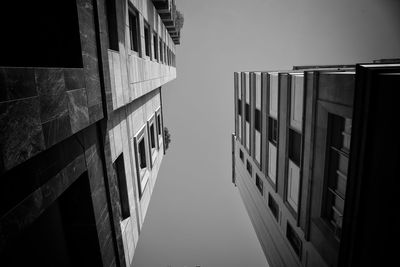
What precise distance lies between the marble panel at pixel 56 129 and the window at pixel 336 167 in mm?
9616

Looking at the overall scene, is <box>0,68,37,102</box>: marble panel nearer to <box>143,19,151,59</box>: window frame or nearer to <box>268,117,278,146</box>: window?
<box>143,19,151,59</box>: window frame

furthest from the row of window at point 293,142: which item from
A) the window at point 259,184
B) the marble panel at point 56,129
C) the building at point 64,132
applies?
the marble panel at point 56,129

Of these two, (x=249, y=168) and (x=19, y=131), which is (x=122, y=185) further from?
(x=249, y=168)

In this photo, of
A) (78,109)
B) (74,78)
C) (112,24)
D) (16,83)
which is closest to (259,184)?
(112,24)

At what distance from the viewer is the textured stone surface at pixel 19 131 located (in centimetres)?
392

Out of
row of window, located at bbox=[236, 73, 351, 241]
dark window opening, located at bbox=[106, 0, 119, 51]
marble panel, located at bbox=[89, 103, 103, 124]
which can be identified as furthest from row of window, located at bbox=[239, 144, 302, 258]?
dark window opening, located at bbox=[106, 0, 119, 51]

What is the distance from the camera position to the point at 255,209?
2311 centimetres

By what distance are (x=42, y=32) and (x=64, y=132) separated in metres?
3.09

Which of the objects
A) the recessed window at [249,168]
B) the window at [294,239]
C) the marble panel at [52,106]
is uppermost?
the marble panel at [52,106]

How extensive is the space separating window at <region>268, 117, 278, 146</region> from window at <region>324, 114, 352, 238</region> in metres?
5.69

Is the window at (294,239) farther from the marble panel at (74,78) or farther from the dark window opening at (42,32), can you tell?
the dark window opening at (42,32)

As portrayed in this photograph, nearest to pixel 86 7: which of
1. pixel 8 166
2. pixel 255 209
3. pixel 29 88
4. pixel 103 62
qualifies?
pixel 103 62

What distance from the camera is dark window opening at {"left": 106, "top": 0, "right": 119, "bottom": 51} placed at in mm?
9359

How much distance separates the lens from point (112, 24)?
31.4 ft
